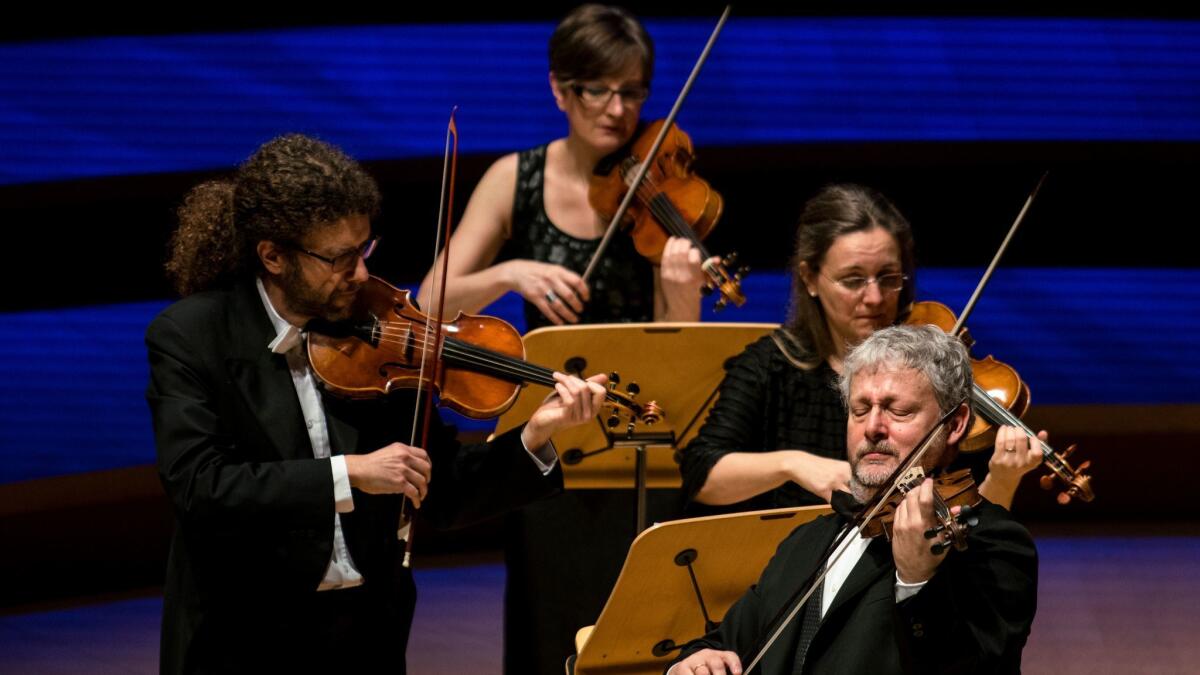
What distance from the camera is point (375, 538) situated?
2354 millimetres

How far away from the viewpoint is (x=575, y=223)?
326 centimetres

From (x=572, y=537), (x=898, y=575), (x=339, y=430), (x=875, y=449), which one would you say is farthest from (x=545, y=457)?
(x=572, y=537)

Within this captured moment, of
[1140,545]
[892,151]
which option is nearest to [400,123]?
[892,151]

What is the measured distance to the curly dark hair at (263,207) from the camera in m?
2.31

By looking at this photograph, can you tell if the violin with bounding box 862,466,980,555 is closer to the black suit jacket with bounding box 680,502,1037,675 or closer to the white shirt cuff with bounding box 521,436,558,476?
the black suit jacket with bounding box 680,502,1037,675

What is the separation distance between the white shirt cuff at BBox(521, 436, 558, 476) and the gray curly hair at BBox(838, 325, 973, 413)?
508mm

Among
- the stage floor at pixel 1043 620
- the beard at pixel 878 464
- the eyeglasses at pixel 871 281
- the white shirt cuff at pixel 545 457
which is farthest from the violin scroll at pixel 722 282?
the stage floor at pixel 1043 620

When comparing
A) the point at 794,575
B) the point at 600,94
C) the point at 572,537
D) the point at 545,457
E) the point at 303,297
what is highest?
the point at 600,94

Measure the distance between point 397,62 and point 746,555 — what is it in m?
2.98

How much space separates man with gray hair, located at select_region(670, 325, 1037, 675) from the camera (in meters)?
1.91

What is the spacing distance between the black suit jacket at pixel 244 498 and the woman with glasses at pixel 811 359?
617mm

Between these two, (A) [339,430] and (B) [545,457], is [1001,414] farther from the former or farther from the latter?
(A) [339,430]

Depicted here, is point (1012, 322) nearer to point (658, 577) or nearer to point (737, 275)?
point (737, 275)

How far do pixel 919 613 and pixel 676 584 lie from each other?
1.80 feet
